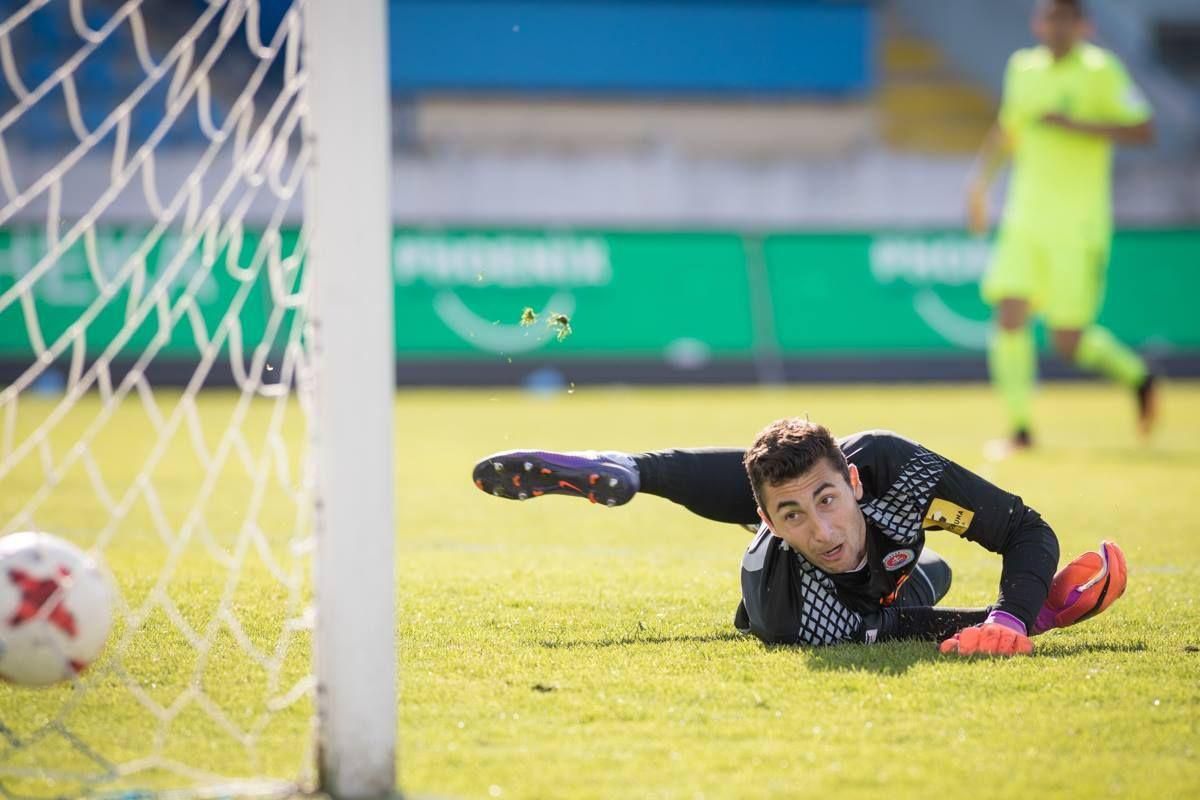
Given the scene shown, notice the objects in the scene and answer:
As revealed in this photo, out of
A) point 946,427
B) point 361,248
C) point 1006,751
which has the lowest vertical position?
point 946,427

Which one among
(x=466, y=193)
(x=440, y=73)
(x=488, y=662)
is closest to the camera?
(x=488, y=662)

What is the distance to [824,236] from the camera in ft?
49.1

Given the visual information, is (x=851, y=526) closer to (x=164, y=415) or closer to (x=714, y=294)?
(x=164, y=415)

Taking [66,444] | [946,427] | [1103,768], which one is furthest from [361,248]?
[946,427]

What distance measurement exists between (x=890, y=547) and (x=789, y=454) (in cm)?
47

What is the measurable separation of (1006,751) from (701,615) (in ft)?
5.16

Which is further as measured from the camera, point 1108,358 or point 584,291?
point 584,291

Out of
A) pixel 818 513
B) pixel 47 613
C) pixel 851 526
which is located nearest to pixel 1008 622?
pixel 851 526

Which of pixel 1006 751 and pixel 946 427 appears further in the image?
pixel 946 427

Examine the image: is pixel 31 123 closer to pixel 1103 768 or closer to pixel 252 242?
pixel 252 242

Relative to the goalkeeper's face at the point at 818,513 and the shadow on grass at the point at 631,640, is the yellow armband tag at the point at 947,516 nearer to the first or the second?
the goalkeeper's face at the point at 818,513

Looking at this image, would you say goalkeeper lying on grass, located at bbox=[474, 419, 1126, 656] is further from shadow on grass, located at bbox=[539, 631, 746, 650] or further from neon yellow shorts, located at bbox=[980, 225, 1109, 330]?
neon yellow shorts, located at bbox=[980, 225, 1109, 330]

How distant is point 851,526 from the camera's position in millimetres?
3740

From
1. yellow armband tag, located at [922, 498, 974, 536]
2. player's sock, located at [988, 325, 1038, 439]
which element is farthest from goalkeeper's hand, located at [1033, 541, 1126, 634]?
player's sock, located at [988, 325, 1038, 439]
